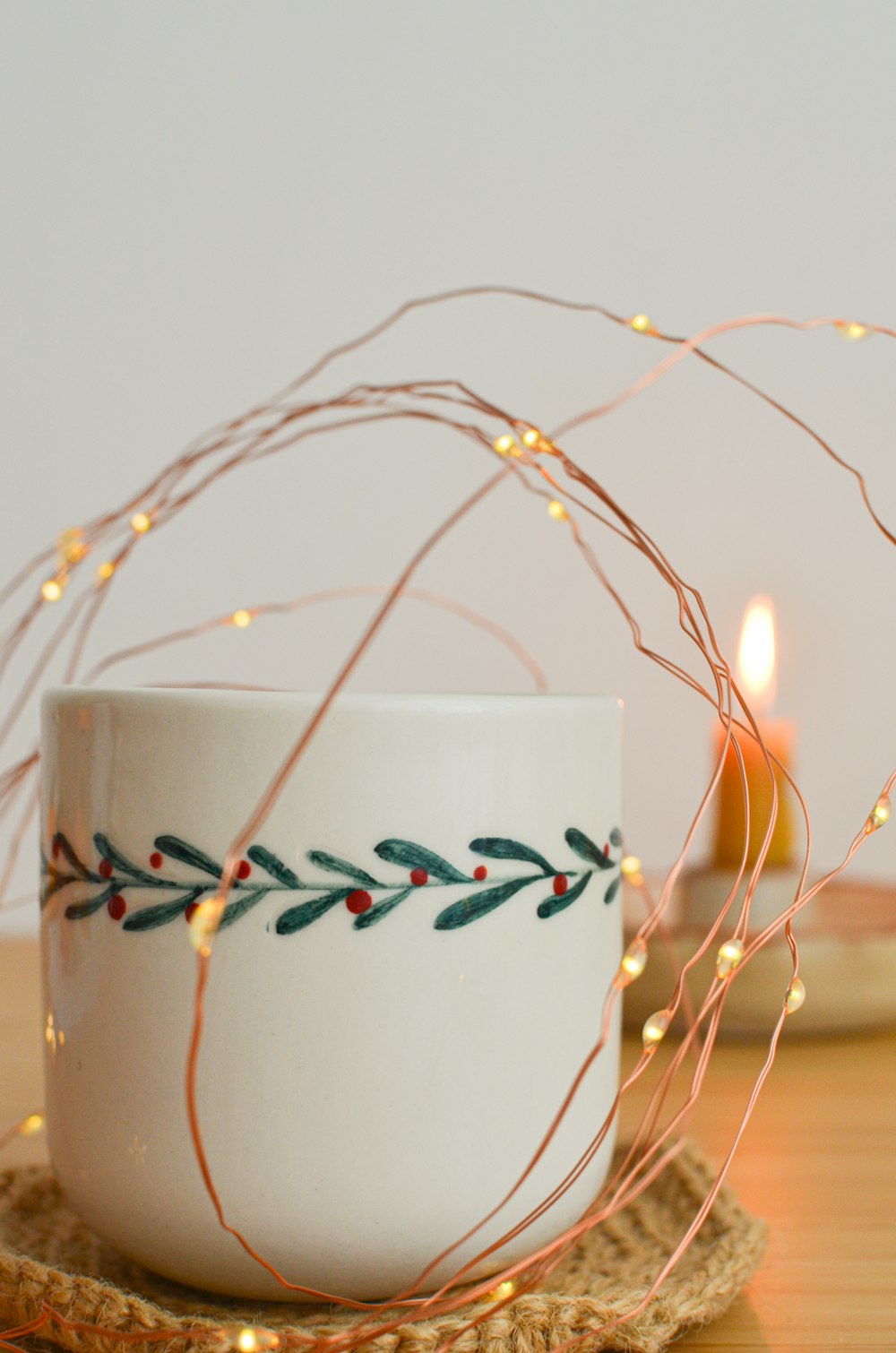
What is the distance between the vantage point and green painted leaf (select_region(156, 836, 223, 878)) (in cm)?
27

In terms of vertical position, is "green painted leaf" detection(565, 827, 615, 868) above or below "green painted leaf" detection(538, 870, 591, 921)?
above

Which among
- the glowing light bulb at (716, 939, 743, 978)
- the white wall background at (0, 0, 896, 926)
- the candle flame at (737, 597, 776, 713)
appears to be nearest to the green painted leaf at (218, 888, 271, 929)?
the glowing light bulb at (716, 939, 743, 978)

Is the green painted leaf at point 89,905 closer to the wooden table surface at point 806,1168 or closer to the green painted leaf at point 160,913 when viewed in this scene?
the green painted leaf at point 160,913

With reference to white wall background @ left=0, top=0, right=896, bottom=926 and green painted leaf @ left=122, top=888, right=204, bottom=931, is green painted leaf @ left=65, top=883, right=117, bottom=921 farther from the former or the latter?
white wall background @ left=0, top=0, right=896, bottom=926

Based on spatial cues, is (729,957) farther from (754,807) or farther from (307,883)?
(754,807)

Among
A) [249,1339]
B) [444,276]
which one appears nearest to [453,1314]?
[249,1339]

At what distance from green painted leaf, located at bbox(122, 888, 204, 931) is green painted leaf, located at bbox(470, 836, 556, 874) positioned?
63 mm

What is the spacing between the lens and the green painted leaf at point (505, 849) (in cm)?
28

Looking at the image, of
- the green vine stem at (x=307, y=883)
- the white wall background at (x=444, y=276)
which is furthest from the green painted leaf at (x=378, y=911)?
the white wall background at (x=444, y=276)

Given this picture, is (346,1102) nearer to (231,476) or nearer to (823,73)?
(231,476)

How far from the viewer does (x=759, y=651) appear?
55 cm

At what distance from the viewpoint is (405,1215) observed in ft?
0.90

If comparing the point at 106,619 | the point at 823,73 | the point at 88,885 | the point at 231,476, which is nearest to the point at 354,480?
the point at 231,476

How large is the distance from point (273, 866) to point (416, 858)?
0.03 meters
